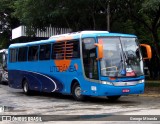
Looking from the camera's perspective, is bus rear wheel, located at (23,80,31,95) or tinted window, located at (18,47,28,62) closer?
bus rear wheel, located at (23,80,31,95)

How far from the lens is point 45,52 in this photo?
21.2 meters

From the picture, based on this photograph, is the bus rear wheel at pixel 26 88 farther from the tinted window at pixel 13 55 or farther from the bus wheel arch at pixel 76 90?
the bus wheel arch at pixel 76 90

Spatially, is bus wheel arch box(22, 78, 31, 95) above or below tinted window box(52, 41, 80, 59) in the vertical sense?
below

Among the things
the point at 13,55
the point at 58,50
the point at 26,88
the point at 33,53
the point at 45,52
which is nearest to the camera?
the point at 58,50

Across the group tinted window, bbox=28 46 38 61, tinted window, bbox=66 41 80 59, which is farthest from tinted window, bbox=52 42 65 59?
tinted window, bbox=28 46 38 61

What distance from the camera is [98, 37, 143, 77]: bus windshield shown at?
56.7ft

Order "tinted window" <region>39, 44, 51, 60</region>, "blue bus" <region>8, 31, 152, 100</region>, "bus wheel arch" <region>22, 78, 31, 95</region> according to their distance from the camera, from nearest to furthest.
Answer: "blue bus" <region>8, 31, 152, 100</region> → "tinted window" <region>39, 44, 51, 60</region> → "bus wheel arch" <region>22, 78, 31, 95</region>

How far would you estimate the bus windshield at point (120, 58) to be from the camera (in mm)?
17297

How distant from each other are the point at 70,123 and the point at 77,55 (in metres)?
7.35

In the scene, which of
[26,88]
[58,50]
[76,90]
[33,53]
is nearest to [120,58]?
[76,90]

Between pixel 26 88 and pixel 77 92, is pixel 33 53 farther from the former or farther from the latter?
pixel 77 92

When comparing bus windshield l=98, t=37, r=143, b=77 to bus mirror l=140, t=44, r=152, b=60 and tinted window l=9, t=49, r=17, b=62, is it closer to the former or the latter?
bus mirror l=140, t=44, r=152, b=60

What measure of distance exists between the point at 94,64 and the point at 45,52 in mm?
4442

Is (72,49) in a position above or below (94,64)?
above
